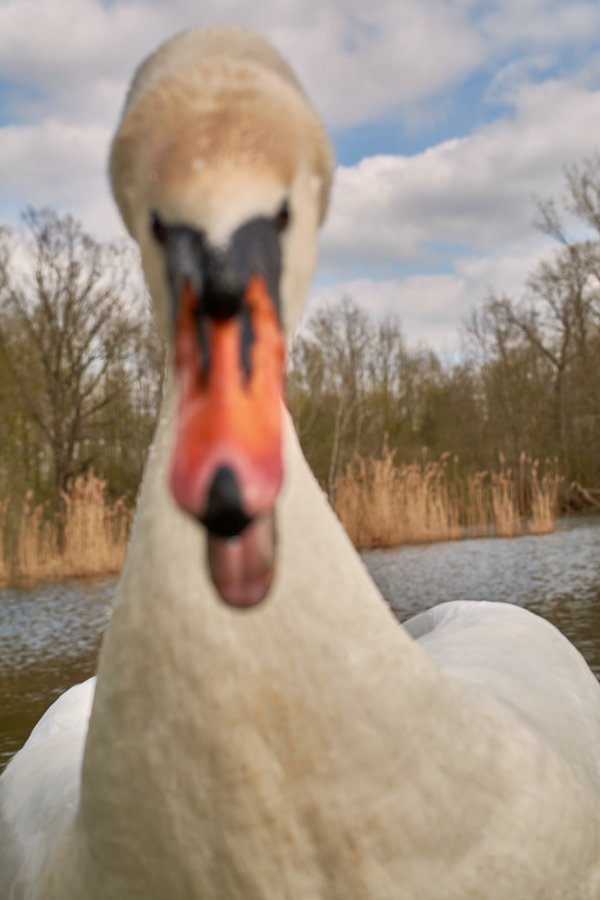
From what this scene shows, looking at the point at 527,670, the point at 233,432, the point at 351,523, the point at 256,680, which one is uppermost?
the point at 351,523

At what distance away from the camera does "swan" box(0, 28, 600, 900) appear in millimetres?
993

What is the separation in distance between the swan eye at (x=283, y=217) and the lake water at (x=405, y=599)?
3.21 metres

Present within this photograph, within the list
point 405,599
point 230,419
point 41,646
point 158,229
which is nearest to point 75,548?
point 41,646

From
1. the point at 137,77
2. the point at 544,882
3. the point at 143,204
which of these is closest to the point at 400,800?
the point at 544,882

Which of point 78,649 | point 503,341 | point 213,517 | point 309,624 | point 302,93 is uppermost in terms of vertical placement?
point 503,341

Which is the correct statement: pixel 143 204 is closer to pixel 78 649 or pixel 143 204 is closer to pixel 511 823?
pixel 511 823

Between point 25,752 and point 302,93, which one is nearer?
point 302,93

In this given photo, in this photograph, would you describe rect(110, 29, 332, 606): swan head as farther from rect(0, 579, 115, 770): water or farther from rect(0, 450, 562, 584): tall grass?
rect(0, 450, 562, 584): tall grass

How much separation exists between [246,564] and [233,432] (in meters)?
0.11

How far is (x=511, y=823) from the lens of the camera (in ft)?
4.43

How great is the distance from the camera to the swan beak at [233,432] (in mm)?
811

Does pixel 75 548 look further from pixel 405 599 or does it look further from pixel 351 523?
pixel 405 599

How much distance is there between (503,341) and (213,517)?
29.9m

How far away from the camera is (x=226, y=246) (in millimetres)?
971
